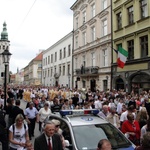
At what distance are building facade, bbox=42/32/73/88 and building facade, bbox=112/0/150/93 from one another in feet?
54.3

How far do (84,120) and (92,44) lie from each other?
88.3 feet

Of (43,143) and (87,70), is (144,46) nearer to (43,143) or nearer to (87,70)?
(87,70)

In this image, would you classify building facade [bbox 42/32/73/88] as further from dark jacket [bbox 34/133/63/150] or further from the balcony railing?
dark jacket [bbox 34/133/63/150]

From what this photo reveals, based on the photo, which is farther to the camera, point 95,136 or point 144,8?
point 144,8

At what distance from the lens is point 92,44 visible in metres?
32.3

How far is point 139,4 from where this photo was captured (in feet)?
70.9

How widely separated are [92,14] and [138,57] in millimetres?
13819

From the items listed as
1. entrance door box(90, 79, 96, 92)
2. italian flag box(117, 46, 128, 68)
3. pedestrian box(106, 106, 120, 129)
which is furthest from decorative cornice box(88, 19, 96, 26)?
pedestrian box(106, 106, 120, 129)

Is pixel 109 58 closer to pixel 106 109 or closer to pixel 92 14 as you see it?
pixel 92 14

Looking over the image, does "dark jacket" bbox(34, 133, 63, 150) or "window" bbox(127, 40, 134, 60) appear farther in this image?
"window" bbox(127, 40, 134, 60)

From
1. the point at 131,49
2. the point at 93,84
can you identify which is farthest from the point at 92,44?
the point at 131,49

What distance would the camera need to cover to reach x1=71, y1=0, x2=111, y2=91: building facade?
91.8 ft

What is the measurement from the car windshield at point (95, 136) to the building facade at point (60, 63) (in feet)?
114

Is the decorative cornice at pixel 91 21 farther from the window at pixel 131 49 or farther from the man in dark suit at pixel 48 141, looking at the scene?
the man in dark suit at pixel 48 141
